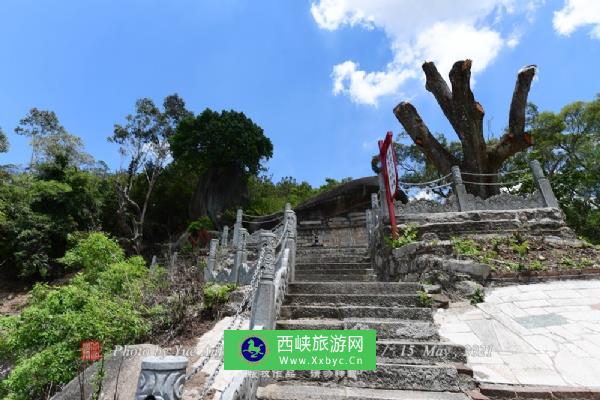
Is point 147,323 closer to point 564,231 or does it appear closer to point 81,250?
point 81,250

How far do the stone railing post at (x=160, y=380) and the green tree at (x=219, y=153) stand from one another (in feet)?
57.2

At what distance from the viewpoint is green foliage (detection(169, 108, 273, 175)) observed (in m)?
19.7

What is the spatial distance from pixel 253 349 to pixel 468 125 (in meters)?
10.4

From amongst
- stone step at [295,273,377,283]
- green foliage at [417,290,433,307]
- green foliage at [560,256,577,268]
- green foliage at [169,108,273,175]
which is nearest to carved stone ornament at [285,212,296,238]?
stone step at [295,273,377,283]

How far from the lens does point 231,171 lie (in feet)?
68.7

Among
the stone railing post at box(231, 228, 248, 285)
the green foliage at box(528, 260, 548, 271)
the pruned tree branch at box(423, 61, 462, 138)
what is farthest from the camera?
the pruned tree branch at box(423, 61, 462, 138)

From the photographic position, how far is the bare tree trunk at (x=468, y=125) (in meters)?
10.1

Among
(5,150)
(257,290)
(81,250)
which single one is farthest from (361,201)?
(5,150)

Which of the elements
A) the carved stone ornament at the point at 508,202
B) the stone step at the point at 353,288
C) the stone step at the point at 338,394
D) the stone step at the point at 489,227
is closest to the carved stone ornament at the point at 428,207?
the carved stone ornament at the point at 508,202

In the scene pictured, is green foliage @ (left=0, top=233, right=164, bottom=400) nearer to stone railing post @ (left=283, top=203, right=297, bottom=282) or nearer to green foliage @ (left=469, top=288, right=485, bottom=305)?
stone railing post @ (left=283, top=203, right=297, bottom=282)

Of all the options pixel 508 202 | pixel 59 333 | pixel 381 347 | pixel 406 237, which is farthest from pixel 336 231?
pixel 59 333

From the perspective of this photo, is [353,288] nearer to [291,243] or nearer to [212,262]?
[291,243]

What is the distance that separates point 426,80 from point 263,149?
464 inches

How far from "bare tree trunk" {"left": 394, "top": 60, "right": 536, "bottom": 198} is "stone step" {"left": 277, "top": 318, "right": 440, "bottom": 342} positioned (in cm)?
732
